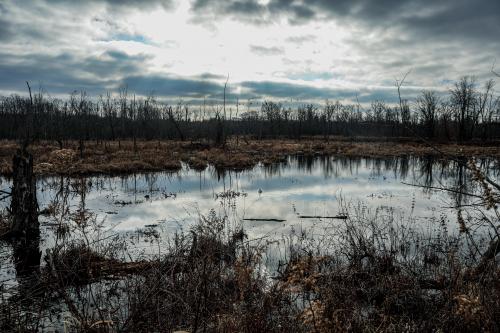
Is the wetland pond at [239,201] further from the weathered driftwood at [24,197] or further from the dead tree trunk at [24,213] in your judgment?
the weathered driftwood at [24,197]

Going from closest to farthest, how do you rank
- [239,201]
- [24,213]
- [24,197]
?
[24,197], [24,213], [239,201]

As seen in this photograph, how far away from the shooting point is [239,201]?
1706 centimetres

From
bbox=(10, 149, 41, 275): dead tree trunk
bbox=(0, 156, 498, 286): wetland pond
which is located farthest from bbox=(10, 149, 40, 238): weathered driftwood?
bbox=(0, 156, 498, 286): wetland pond

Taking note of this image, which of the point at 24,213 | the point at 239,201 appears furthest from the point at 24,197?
the point at 239,201

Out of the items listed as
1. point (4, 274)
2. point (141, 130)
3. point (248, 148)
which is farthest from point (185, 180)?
point (141, 130)

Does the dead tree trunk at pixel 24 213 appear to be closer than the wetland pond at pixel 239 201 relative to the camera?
Yes

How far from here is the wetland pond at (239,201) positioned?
11477 mm

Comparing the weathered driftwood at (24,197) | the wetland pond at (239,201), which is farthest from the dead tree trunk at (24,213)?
the wetland pond at (239,201)

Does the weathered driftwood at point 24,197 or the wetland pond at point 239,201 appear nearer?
the weathered driftwood at point 24,197

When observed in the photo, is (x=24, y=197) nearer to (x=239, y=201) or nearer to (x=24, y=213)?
(x=24, y=213)

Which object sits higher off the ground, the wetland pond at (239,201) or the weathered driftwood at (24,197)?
the weathered driftwood at (24,197)

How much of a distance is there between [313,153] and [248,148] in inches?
317

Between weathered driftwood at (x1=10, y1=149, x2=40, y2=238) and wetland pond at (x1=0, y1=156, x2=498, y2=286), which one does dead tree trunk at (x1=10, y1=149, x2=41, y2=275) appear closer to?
weathered driftwood at (x1=10, y1=149, x2=40, y2=238)

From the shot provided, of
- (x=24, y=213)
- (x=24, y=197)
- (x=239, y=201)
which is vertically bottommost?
(x=239, y=201)
